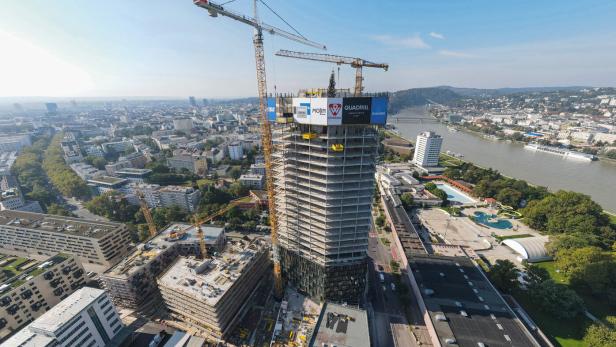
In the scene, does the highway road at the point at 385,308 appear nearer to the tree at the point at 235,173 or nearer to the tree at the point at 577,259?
the tree at the point at 577,259

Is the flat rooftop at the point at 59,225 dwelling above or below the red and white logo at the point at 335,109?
below

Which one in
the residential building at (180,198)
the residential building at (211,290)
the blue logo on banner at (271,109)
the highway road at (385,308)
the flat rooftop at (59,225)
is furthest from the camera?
the residential building at (180,198)

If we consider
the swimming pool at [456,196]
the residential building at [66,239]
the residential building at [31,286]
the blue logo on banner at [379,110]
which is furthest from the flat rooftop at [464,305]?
the residential building at [66,239]

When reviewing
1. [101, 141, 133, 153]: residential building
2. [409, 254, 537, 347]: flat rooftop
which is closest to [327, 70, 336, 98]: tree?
[409, 254, 537, 347]: flat rooftop

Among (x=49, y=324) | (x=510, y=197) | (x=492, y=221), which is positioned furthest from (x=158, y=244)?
(x=510, y=197)

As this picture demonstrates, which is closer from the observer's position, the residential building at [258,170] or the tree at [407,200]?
the tree at [407,200]

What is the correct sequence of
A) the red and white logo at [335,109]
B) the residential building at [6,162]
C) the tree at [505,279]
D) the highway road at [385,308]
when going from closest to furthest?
the red and white logo at [335,109]
the highway road at [385,308]
the tree at [505,279]
the residential building at [6,162]

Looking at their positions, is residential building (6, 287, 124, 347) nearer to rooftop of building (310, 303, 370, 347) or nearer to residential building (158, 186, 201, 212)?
rooftop of building (310, 303, 370, 347)

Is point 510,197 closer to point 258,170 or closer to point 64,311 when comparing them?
point 258,170
